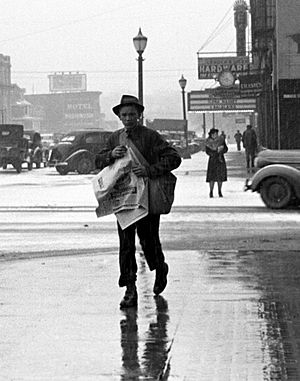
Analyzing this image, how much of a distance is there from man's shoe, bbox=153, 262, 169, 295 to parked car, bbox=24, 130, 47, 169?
4117 centimetres

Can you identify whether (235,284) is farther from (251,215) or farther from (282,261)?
(251,215)

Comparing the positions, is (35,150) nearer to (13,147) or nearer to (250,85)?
(13,147)

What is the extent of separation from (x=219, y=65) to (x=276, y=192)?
1464 inches

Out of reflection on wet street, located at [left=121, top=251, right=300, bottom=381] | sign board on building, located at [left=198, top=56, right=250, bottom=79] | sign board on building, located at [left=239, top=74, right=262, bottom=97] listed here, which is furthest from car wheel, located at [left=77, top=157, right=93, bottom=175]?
reflection on wet street, located at [left=121, top=251, right=300, bottom=381]

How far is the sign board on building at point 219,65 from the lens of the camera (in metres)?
57.8

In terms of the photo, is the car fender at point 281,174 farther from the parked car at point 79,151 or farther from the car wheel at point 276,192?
the parked car at point 79,151

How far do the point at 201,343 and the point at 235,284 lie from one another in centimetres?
321

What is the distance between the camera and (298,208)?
23047 mm

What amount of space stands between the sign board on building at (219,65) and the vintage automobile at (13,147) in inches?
472

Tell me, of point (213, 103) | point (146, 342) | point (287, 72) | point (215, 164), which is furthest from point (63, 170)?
point (146, 342)

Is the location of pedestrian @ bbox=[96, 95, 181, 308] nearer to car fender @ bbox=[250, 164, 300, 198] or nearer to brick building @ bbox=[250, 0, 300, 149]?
car fender @ bbox=[250, 164, 300, 198]

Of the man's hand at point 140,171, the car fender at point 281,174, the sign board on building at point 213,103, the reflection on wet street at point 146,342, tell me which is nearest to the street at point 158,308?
the reflection on wet street at point 146,342

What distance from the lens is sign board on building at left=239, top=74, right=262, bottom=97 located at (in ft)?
160

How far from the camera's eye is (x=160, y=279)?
33.9 ft
